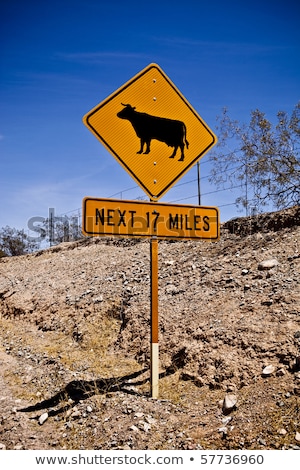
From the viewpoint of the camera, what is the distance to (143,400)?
3.67 meters

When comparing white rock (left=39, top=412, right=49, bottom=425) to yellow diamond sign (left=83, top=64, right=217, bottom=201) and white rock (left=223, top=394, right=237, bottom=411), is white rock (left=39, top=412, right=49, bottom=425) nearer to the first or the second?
white rock (left=223, top=394, right=237, bottom=411)

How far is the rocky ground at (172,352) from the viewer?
10.5ft

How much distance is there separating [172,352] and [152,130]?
2825 mm

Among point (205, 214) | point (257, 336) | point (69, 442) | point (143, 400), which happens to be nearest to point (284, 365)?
point (257, 336)

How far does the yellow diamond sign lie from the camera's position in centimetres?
387

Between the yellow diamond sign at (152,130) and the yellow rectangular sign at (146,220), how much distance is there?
9.0 inches

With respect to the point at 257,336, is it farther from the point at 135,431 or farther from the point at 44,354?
the point at 44,354

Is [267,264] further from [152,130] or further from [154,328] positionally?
[152,130]

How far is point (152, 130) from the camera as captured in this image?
156 inches

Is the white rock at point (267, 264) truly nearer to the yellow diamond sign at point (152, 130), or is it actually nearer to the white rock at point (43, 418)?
the yellow diamond sign at point (152, 130)

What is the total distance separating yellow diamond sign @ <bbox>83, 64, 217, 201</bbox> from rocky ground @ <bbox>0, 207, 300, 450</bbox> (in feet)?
6.77


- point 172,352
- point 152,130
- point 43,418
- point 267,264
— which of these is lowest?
point 43,418

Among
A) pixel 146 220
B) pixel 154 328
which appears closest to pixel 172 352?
pixel 154 328
